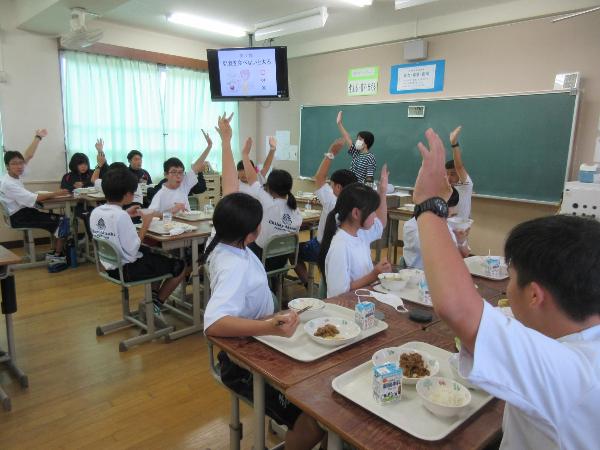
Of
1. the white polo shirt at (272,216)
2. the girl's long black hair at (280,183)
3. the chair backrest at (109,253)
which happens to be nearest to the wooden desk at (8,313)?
the chair backrest at (109,253)

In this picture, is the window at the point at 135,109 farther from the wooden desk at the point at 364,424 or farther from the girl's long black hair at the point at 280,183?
the wooden desk at the point at 364,424

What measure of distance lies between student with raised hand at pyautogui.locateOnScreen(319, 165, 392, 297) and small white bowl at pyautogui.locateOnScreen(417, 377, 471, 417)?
0.88 metres

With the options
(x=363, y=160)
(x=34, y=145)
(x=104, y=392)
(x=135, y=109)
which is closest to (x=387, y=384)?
(x=104, y=392)

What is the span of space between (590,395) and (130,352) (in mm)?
2898

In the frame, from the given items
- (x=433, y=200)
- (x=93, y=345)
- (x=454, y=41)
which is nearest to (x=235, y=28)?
(x=454, y=41)

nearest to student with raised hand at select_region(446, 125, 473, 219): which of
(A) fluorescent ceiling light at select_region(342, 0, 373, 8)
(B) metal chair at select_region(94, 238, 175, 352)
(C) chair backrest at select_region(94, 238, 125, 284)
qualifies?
→ (A) fluorescent ceiling light at select_region(342, 0, 373, 8)

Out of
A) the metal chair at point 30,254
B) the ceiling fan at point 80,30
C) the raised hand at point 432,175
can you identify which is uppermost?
the ceiling fan at point 80,30

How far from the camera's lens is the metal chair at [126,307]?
2.84m

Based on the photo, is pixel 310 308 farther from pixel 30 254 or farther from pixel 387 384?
pixel 30 254

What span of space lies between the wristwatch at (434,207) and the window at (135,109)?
20.5 ft

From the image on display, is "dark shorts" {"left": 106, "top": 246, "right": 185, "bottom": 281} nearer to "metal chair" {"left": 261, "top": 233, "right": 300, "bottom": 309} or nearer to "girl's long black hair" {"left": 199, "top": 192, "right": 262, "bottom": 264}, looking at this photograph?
"metal chair" {"left": 261, "top": 233, "right": 300, "bottom": 309}

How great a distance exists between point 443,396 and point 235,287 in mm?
782

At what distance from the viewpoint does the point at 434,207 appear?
2.75 ft

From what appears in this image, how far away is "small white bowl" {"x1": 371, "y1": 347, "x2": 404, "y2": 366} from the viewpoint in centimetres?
128
